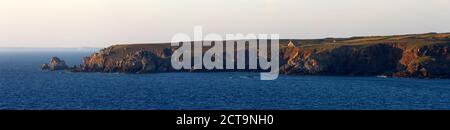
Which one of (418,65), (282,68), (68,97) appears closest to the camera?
(68,97)

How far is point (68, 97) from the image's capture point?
119m

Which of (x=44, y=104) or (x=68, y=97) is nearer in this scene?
(x=44, y=104)

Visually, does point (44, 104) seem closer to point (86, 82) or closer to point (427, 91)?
point (86, 82)

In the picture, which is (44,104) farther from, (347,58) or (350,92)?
(347,58)
